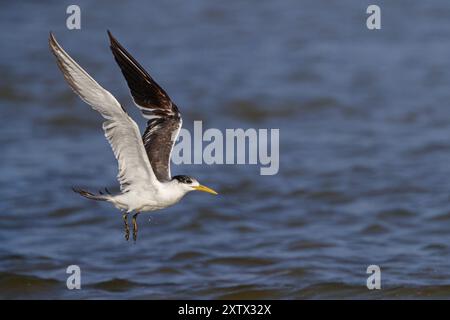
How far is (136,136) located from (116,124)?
0.20m

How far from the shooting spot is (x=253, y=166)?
16.9 metres

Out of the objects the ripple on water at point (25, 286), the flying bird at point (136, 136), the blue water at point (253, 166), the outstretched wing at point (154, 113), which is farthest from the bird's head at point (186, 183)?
the ripple on water at point (25, 286)

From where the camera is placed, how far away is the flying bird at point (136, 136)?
897cm

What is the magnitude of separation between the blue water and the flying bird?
111 inches

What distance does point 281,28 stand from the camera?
76.1 feet

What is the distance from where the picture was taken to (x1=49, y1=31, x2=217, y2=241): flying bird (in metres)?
8.97

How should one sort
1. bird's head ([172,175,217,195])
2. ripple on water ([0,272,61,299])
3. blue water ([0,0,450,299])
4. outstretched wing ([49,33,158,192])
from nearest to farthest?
outstretched wing ([49,33,158,192]) → bird's head ([172,175,217,195]) → ripple on water ([0,272,61,299]) → blue water ([0,0,450,299])

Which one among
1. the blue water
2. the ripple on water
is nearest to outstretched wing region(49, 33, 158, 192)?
the blue water

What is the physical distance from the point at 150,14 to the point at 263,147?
23.6 feet

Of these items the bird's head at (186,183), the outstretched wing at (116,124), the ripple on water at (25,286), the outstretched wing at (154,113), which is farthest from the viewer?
the ripple on water at (25,286)

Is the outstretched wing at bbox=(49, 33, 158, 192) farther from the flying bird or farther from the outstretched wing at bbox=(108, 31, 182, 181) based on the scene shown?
the outstretched wing at bbox=(108, 31, 182, 181)

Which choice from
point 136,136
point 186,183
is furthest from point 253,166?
point 136,136

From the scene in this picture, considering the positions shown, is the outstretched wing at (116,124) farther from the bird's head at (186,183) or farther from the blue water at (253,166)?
the blue water at (253,166)

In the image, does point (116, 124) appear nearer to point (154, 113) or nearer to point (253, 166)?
point (154, 113)
